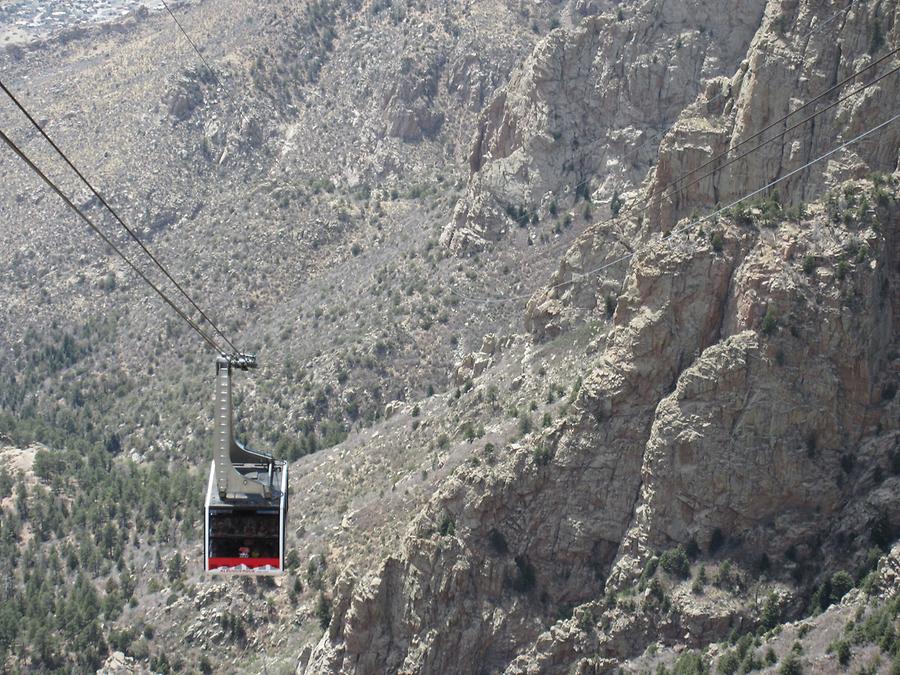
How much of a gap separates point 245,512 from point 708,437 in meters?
40.0

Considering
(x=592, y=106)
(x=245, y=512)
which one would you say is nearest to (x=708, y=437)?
(x=245, y=512)

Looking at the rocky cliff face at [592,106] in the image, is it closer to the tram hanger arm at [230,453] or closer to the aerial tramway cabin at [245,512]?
the aerial tramway cabin at [245,512]

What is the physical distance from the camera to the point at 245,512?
5900 centimetres

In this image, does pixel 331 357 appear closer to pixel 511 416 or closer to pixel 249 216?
pixel 249 216

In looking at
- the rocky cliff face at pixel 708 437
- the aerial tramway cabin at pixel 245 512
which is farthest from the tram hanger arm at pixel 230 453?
the rocky cliff face at pixel 708 437

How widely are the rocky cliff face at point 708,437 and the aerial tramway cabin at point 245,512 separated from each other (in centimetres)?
3755

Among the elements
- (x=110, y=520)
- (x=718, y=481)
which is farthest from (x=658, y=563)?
Result: (x=110, y=520)

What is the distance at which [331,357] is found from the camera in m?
155

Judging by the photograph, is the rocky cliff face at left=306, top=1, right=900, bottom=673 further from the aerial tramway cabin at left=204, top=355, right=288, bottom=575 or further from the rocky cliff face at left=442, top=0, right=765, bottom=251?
the aerial tramway cabin at left=204, top=355, right=288, bottom=575

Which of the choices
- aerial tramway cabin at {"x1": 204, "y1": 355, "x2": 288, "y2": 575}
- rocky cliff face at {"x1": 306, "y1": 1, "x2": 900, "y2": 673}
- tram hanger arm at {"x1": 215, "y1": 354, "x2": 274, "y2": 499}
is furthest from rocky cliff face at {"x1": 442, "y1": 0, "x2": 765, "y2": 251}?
tram hanger arm at {"x1": 215, "y1": 354, "x2": 274, "y2": 499}

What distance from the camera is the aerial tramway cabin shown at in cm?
5853

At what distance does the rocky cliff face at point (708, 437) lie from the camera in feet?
294

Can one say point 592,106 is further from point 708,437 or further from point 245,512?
point 245,512

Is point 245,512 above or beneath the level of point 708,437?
beneath
